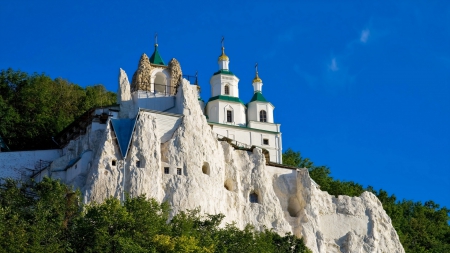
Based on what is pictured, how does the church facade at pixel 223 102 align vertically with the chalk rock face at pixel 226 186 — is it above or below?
above

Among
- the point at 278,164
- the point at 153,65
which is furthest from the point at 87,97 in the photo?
the point at 278,164

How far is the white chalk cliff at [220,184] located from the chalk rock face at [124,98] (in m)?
0.05

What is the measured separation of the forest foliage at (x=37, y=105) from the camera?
168 ft

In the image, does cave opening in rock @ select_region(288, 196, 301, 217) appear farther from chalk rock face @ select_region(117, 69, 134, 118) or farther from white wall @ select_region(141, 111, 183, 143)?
chalk rock face @ select_region(117, 69, 134, 118)

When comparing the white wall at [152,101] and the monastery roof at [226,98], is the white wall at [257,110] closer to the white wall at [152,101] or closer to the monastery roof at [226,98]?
Answer: the monastery roof at [226,98]

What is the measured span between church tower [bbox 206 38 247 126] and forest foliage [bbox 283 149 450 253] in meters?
5.30

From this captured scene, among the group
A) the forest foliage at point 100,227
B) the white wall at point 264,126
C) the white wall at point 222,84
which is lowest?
the forest foliage at point 100,227

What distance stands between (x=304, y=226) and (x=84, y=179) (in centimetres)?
1197

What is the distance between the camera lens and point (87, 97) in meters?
59.5

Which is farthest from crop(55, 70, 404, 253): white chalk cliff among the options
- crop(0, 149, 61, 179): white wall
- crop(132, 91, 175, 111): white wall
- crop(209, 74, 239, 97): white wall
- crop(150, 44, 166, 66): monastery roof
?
crop(209, 74, 239, 97): white wall

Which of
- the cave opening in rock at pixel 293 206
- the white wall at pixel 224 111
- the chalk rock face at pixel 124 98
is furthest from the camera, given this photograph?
the white wall at pixel 224 111

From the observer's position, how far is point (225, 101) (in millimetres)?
54438

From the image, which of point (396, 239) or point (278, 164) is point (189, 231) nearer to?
point (278, 164)

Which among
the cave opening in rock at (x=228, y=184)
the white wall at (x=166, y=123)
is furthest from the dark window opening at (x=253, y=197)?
the white wall at (x=166, y=123)
